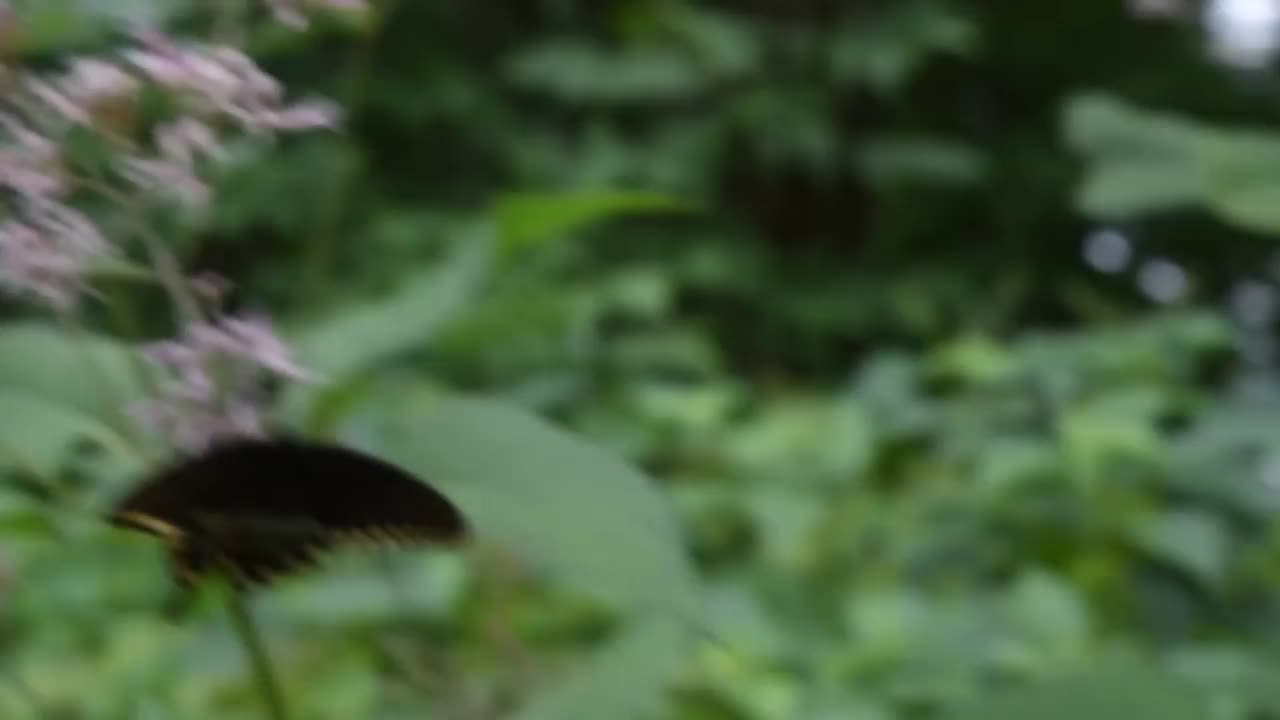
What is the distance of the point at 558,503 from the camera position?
1.28 ft

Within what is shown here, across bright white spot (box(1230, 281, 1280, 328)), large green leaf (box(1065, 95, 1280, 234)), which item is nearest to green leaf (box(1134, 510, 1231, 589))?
large green leaf (box(1065, 95, 1280, 234))

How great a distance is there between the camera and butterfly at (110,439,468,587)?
31cm

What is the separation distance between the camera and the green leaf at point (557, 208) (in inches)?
18.1

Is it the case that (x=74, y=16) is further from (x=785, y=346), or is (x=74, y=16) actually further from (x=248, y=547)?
(x=785, y=346)

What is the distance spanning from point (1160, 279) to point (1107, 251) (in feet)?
0.20

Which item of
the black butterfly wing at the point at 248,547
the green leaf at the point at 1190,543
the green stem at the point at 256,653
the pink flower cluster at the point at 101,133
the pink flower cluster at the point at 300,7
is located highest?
the green leaf at the point at 1190,543

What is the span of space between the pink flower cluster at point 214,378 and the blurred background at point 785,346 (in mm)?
44

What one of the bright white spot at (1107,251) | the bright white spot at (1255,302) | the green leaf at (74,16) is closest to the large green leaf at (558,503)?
the green leaf at (74,16)

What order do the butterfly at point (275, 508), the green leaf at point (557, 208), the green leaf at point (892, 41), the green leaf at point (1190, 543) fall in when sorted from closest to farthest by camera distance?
1. the butterfly at point (275, 508)
2. the green leaf at point (557, 208)
3. the green leaf at point (1190, 543)
4. the green leaf at point (892, 41)

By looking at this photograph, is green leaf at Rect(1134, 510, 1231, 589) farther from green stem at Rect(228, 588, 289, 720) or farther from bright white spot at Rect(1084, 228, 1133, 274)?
bright white spot at Rect(1084, 228, 1133, 274)

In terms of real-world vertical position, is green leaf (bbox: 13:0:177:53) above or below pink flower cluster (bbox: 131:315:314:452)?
above

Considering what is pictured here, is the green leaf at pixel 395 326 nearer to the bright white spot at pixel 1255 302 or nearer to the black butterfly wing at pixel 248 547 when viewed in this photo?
the black butterfly wing at pixel 248 547

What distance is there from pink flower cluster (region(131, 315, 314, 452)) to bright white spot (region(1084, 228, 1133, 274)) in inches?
59.5

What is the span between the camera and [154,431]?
1.24ft
